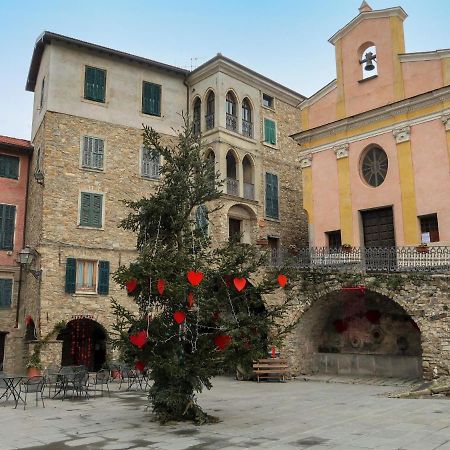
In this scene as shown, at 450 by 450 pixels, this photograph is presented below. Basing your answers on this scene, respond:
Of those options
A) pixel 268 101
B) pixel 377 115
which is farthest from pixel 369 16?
pixel 268 101

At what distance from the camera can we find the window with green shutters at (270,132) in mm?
24984

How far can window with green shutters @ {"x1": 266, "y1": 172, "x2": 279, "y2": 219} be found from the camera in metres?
24.3

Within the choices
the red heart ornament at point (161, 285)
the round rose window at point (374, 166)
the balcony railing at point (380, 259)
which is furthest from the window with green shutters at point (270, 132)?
the red heart ornament at point (161, 285)

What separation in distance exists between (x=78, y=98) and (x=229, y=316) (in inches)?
572

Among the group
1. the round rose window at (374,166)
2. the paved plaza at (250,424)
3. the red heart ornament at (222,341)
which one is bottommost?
the paved plaza at (250,424)

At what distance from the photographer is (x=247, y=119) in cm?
2441

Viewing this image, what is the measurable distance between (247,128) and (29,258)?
11977 millimetres

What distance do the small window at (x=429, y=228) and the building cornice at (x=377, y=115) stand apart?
409 cm

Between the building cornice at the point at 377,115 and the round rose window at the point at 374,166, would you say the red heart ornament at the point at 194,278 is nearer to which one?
the round rose window at the point at 374,166

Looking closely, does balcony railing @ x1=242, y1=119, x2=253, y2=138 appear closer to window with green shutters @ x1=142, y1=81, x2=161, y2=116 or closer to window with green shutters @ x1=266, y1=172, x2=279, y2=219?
window with green shutters @ x1=266, y1=172, x2=279, y2=219

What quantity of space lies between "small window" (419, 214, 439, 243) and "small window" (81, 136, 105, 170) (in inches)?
502

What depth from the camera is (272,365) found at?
17.2 metres

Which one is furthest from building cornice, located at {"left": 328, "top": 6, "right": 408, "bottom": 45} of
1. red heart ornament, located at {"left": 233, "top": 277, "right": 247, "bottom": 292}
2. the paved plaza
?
red heart ornament, located at {"left": 233, "top": 277, "right": 247, "bottom": 292}

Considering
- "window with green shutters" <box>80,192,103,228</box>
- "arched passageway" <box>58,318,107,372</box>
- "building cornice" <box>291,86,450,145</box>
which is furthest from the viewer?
"arched passageway" <box>58,318,107,372</box>
